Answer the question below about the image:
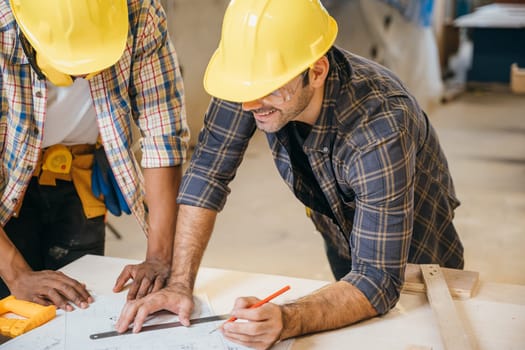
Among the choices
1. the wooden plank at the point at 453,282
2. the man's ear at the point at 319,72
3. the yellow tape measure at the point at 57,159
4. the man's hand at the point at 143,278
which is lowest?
the wooden plank at the point at 453,282

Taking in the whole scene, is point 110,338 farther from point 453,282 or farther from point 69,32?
point 453,282

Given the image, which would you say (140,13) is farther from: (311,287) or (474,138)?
(474,138)

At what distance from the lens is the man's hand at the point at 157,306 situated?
1712 millimetres

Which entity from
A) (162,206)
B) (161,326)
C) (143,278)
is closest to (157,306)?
(161,326)

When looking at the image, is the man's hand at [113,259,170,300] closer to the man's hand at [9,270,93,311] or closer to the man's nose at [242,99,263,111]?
the man's hand at [9,270,93,311]

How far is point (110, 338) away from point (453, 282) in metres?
0.90

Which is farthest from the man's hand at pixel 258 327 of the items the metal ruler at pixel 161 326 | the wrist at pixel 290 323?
the metal ruler at pixel 161 326

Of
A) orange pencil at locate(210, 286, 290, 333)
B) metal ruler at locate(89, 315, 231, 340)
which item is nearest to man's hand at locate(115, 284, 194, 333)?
metal ruler at locate(89, 315, 231, 340)

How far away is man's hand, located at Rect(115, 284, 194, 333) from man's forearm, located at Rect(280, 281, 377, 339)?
267 mm

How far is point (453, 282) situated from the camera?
6.21 feet

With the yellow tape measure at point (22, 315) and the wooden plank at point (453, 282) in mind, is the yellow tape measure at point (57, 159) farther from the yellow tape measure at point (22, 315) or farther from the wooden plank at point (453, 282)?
the wooden plank at point (453, 282)

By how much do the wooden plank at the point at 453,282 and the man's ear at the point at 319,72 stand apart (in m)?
0.59

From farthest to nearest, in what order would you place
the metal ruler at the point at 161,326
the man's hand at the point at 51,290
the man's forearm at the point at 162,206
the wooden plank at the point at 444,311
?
1. the man's forearm at the point at 162,206
2. the man's hand at the point at 51,290
3. the metal ruler at the point at 161,326
4. the wooden plank at the point at 444,311

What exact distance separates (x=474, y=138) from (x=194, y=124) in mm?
2724
